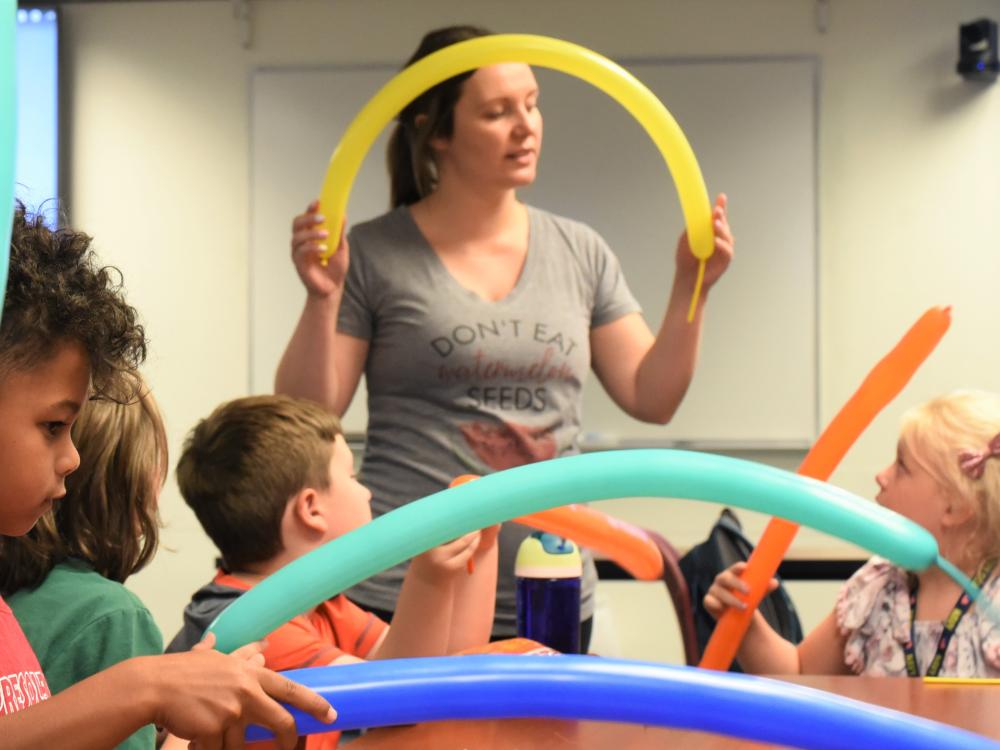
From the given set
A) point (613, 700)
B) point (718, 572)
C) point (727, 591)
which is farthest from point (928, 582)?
point (613, 700)

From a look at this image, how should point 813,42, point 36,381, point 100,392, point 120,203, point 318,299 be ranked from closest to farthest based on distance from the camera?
point 36,381
point 100,392
point 318,299
point 813,42
point 120,203

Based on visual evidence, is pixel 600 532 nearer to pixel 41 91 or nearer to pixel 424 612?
pixel 424 612

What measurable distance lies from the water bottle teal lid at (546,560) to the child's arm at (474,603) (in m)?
0.07

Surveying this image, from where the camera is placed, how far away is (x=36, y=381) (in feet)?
2.90

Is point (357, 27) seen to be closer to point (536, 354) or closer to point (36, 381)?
point (536, 354)

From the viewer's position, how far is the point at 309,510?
1.60 meters

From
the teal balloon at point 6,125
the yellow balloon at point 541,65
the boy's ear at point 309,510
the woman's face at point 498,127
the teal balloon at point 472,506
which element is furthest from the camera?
the woman's face at point 498,127

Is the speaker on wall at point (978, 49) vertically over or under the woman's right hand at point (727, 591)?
over

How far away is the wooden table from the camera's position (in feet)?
3.46

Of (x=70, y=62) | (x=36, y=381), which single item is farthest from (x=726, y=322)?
(x=36, y=381)

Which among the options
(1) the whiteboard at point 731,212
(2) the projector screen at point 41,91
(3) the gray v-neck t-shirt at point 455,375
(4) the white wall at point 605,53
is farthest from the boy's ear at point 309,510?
(2) the projector screen at point 41,91

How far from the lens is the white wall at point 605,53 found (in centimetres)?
432

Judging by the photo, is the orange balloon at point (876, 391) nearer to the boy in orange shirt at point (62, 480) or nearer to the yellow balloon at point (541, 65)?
the yellow balloon at point (541, 65)

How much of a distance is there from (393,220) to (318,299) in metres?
0.22
